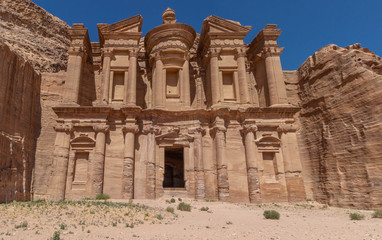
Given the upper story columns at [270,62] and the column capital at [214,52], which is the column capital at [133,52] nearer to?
the column capital at [214,52]

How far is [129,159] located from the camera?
16609mm

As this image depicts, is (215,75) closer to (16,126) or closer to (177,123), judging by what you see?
(177,123)

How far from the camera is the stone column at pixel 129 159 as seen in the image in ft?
52.4

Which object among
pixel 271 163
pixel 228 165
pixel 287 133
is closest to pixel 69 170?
pixel 228 165

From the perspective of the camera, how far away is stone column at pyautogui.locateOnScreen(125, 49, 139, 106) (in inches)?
731

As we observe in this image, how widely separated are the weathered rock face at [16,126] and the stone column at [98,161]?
4541 millimetres

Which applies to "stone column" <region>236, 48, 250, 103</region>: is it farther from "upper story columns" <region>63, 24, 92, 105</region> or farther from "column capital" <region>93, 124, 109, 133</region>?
"upper story columns" <region>63, 24, 92, 105</region>

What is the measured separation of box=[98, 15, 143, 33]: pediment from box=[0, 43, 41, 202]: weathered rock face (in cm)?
610

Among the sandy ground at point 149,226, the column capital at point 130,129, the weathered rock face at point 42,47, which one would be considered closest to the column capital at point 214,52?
the column capital at point 130,129

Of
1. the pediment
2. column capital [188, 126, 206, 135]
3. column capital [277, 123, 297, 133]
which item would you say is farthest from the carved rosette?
column capital [277, 123, 297, 133]

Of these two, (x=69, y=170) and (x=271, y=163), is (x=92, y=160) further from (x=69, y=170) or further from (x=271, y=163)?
(x=271, y=163)

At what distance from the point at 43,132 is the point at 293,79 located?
20039 millimetres

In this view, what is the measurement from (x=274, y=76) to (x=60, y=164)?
15431 millimetres

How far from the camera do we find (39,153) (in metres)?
19.4
